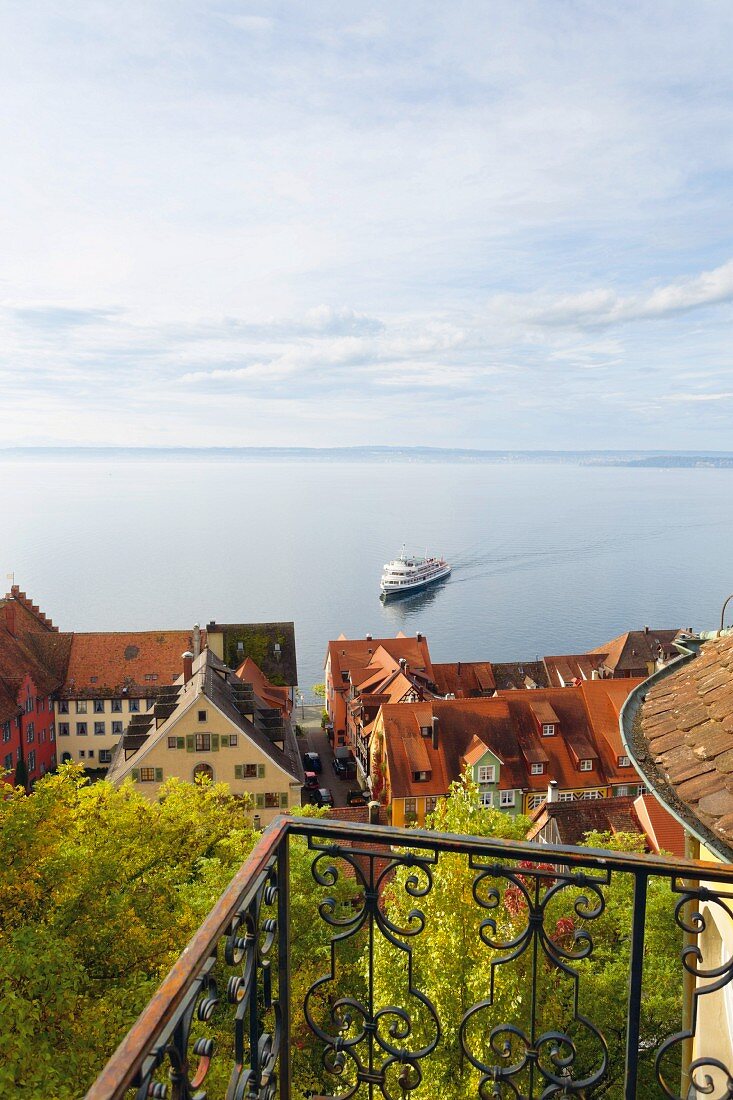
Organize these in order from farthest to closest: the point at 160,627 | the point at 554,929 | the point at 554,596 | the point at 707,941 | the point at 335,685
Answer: the point at 554,596, the point at 160,627, the point at 335,685, the point at 554,929, the point at 707,941

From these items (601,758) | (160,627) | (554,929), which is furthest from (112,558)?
(554,929)

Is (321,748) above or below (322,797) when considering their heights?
below

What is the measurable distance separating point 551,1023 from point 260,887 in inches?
514

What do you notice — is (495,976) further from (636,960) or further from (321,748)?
(321,748)

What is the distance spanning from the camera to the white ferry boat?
106375mm

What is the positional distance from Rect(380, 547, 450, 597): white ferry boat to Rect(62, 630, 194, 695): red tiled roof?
205ft

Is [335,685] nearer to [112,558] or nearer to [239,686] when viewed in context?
[239,686]

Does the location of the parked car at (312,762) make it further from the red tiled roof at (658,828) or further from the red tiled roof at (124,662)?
the red tiled roof at (658,828)

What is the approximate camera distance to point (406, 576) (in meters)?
108

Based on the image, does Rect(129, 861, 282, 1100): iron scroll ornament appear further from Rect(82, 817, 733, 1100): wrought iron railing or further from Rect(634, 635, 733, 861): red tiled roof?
Rect(634, 635, 733, 861): red tiled roof

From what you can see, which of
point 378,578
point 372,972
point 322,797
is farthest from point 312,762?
point 378,578

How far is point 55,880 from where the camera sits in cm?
1226

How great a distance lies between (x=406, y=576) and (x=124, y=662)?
6765 cm

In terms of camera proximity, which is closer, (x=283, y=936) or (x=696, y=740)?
(x=283, y=936)
